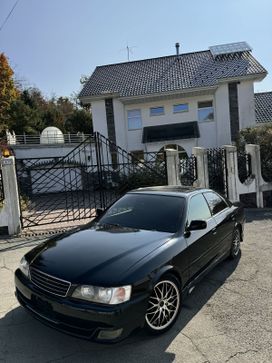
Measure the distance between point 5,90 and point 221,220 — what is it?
38.1 metres

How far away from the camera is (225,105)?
70.8ft

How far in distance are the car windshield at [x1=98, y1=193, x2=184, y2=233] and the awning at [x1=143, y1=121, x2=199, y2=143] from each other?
1665 centimetres

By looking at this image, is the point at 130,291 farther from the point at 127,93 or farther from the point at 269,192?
the point at 127,93

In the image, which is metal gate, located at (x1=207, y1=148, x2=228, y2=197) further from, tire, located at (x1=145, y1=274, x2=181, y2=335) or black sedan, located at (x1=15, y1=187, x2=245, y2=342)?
tire, located at (x1=145, y1=274, x2=181, y2=335)

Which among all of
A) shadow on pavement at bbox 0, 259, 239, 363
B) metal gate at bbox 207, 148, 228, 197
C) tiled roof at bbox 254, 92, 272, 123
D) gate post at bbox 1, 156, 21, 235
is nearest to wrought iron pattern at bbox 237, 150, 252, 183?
metal gate at bbox 207, 148, 228, 197

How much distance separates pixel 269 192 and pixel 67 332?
10637 millimetres

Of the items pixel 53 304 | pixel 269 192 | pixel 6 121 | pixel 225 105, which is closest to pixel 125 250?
pixel 53 304

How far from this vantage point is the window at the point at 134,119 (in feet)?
74.9

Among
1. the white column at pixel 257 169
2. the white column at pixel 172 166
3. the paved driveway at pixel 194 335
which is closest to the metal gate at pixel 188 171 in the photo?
the white column at pixel 172 166

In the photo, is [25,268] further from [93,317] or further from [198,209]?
[198,209]

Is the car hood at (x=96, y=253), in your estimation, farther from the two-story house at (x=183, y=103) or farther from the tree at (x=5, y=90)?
the tree at (x=5, y=90)

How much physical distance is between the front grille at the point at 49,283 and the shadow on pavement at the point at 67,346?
1.96ft

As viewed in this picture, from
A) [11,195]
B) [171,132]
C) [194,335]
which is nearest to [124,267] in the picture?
[194,335]

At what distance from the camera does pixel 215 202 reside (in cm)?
578
